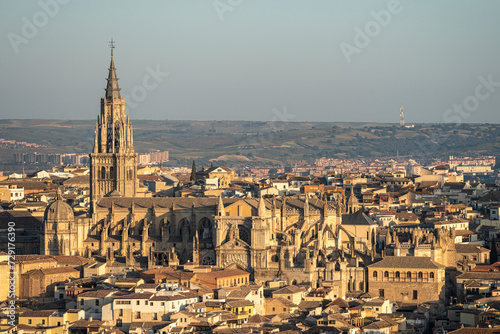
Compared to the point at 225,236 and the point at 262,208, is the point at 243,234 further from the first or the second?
the point at 262,208

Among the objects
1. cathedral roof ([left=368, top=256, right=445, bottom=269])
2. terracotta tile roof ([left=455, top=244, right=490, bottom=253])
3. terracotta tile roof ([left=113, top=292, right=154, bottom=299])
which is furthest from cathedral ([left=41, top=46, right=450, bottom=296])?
terracotta tile roof ([left=113, top=292, right=154, bottom=299])

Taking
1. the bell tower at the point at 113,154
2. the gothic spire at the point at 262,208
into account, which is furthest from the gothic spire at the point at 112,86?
the gothic spire at the point at 262,208

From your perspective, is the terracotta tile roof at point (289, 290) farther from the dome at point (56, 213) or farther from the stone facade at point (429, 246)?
the dome at point (56, 213)

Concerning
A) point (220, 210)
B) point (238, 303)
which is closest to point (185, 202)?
point (220, 210)

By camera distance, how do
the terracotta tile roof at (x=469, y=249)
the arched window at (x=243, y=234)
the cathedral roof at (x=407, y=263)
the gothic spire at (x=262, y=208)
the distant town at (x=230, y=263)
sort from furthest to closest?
the arched window at (x=243, y=234) → the terracotta tile roof at (x=469, y=249) → the gothic spire at (x=262, y=208) → the cathedral roof at (x=407, y=263) → the distant town at (x=230, y=263)

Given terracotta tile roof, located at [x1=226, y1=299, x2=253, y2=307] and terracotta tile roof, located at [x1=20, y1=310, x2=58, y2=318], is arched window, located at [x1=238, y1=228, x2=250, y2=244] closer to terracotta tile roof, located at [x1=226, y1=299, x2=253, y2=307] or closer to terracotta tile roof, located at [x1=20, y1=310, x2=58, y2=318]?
terracotta tile roof, located at [x1=226, y1=299, x2=253, y2=307]

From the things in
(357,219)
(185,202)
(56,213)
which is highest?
(185,202)

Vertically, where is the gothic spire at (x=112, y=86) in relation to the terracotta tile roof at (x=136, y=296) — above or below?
above
